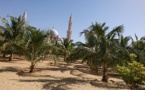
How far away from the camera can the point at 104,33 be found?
13.7 m

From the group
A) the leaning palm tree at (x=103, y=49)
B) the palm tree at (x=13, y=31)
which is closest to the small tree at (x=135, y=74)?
the leaning palm tree at (x=103, y=49)

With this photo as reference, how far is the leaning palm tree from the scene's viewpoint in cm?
1287

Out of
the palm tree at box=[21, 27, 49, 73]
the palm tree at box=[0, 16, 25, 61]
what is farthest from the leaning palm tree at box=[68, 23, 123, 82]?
the palm tree at box=[0, 16, 25, 61]

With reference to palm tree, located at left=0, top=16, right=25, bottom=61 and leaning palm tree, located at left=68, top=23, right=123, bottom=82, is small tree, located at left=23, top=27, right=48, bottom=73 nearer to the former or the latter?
leaning palm tree, located at left=68, top=23, right=123, bottom=82

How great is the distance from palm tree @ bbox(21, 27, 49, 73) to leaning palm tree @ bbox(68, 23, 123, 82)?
280cm

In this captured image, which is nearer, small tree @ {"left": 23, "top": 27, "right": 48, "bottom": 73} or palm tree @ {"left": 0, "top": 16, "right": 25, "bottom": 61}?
small tree @ {"left": 23, "top": 27, "right": 48, "bottom": 73}

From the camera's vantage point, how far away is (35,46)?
14766mm

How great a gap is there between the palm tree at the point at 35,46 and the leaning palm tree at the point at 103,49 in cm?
280

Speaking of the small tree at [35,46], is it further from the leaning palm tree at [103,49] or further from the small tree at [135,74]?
the small tree at [135,74]

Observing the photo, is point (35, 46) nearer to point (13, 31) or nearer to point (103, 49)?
point (103, 49)

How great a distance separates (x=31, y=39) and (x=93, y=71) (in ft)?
28.6

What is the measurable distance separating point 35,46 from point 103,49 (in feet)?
16.9

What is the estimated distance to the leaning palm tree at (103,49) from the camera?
12866 mm

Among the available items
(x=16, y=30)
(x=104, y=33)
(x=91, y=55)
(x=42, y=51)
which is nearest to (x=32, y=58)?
(x=42, y=51)
